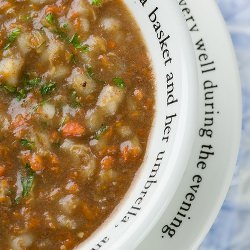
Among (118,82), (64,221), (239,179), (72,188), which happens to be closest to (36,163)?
(72,188)

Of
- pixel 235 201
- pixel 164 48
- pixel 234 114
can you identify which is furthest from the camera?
pixel 235 201

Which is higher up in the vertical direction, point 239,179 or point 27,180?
point 239,179

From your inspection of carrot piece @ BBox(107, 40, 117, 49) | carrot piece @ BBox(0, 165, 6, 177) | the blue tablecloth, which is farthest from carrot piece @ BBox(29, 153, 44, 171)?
the blue tablecloth

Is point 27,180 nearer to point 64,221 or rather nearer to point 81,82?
point 64,221

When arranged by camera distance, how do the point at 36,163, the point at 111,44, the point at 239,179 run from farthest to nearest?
the point at 239,179
the point at 111,44
the point at 36,163

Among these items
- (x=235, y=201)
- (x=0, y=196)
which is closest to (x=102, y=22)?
(x=0, y=196)

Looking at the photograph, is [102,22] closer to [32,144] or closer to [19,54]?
[19,54]

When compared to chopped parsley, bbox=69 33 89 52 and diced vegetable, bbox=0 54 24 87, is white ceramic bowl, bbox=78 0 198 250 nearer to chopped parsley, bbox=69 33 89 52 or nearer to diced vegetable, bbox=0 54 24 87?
chopped parsley, bbox=69 33 89 52
